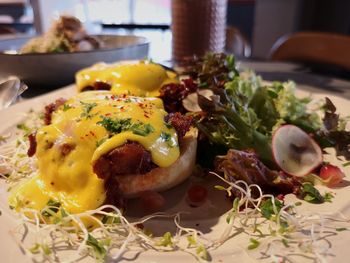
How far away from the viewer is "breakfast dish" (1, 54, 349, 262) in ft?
4.15

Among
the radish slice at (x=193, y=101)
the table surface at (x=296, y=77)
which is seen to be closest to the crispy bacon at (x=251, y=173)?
the radish slice at (x=193, y=101)

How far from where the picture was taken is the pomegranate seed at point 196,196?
5.41ft

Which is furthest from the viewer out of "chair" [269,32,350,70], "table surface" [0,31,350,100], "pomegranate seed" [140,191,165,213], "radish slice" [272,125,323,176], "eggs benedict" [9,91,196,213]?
"chair" [269,32,350,70]

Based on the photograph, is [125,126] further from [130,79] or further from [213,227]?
[130,79]

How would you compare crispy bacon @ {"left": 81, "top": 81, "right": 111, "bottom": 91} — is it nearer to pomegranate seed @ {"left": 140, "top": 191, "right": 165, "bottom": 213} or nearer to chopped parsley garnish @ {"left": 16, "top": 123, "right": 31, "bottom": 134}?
chopped parsley garnish @ {"left": 16, "top": 123, "right": 31, "bottom": 134}

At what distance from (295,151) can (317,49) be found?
2880 millimetres

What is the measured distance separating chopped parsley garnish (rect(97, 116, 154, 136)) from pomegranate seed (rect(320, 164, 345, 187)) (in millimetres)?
842

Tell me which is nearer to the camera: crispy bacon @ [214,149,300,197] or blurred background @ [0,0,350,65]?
crispy bacon @ [214,149,300,197]

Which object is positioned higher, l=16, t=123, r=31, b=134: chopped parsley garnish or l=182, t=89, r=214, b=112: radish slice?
l=182, t=89, r=214, b=112: radish slice

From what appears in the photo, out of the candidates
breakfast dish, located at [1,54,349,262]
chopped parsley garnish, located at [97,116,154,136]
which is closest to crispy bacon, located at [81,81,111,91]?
breakfast dish, located at [1,54,349,262]

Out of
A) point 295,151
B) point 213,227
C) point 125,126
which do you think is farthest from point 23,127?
point 295,151

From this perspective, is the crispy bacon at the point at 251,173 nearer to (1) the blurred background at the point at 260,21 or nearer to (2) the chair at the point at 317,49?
(2) the chair at the point at 317,49

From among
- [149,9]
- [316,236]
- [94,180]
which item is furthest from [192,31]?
[149,9]

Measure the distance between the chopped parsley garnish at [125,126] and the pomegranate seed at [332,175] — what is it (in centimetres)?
84
